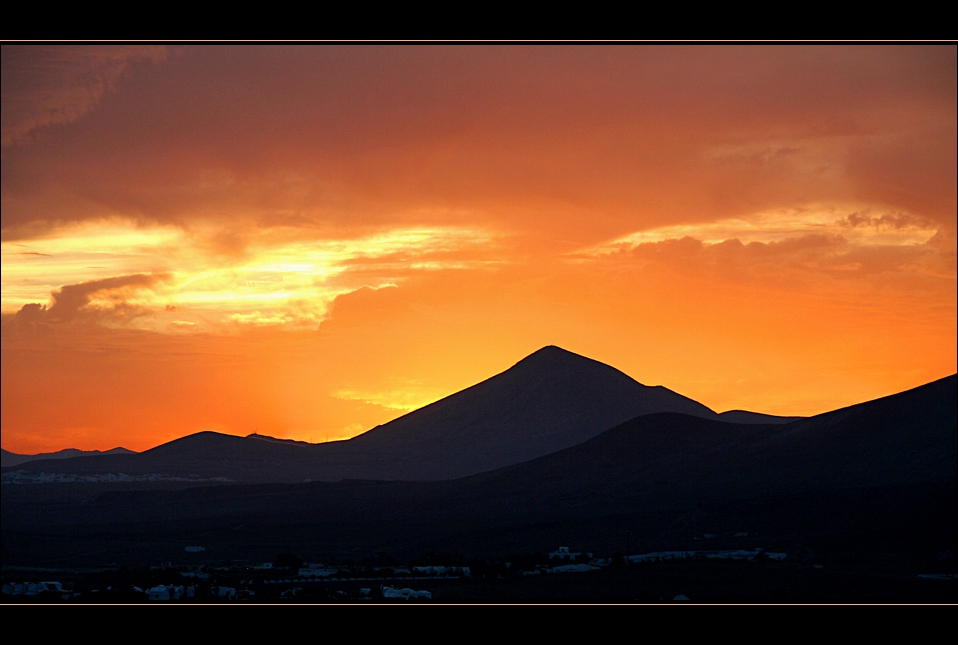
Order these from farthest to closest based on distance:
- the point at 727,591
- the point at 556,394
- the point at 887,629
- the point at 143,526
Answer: the point at 556,394
the point at 143,526
the point at 727,591
the point at 887,629

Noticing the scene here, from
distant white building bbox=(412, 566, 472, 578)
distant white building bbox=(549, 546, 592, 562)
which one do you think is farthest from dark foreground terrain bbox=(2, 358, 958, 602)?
distant white building bbox=(549, 546, 592, 562)

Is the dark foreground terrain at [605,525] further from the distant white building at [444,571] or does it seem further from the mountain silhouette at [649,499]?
the distant white building at [444,571]

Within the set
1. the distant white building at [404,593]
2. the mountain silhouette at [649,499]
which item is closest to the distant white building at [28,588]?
the distant white building at [404,593]

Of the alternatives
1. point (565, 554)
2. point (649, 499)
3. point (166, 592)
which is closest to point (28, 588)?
point (166, 592)

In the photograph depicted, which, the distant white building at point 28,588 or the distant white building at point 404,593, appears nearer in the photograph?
the distant white building at point 404,593

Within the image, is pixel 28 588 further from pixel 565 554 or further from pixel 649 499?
pixel 649 499

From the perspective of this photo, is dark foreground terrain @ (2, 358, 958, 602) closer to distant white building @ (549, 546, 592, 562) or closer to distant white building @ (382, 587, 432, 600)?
distant white building @ (382, 587, 432, 600)
